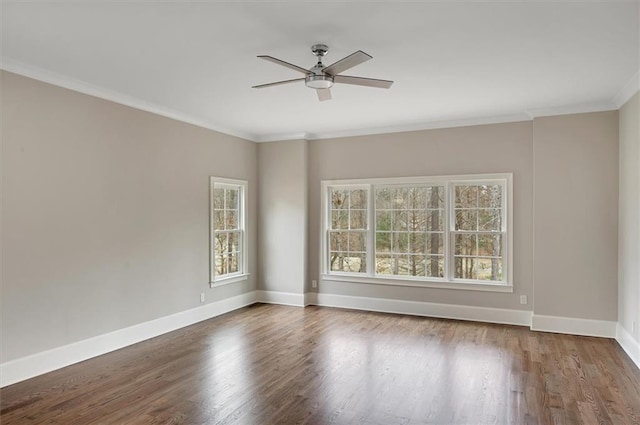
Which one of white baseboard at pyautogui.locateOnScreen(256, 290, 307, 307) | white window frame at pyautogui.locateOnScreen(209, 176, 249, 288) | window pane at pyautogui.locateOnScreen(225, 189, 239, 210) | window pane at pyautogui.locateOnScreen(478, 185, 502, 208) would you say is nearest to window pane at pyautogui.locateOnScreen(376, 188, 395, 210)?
window pane at pyautogui.locateOnScreen(478, 185, 502, 208)

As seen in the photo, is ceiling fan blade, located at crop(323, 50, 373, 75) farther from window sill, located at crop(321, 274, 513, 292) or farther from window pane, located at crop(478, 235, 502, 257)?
window sill, located at crop(321, 274, 513, 292)

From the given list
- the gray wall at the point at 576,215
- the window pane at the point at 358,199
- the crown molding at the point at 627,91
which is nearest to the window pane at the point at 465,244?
the gray wall at the point at 576,215

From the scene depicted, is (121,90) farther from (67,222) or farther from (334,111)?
(334,111)

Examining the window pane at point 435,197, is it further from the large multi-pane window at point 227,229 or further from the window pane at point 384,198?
the large multi-pane window at point 227,229

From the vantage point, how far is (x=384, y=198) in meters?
6.43

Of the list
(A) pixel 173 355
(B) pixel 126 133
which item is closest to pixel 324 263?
(A) pixel 173 355

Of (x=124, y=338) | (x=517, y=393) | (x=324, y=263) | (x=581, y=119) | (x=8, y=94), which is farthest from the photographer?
(x=324, y=263)

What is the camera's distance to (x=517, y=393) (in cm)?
340

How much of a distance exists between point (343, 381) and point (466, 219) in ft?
A: 10.6

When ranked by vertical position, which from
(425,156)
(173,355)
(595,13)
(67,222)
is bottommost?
(173,355)

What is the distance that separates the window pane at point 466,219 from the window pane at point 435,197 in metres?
0.28

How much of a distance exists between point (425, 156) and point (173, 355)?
13.8 ft

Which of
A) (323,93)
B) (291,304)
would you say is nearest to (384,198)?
(291,304)

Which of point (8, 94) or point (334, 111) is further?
point (334, 111)
